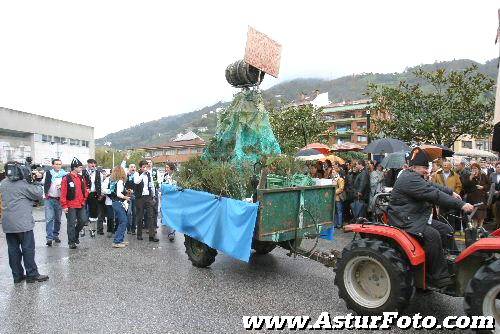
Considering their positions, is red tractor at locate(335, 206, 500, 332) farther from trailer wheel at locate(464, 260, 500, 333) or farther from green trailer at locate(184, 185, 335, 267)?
green trailer at locate(184, 185, 335, 267)

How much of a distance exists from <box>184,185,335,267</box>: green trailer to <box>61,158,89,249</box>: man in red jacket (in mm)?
3028

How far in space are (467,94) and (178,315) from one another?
14.5 metres

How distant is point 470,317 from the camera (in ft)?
12.4

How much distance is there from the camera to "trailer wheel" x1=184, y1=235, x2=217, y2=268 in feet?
22.1

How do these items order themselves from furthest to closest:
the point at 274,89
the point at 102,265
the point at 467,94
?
the point at 274,89 < the point at 467,94 < the point at 102,265

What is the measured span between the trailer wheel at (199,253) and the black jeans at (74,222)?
300 centimetres

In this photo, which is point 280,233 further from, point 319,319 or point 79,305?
point 79,305

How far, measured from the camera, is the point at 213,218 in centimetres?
634

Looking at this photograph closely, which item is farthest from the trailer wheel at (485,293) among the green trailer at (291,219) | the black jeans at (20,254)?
the black jeans at (20,254)

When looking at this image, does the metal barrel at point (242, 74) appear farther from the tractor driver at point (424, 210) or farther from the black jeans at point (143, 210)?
the tractor driver at point (424, 210)

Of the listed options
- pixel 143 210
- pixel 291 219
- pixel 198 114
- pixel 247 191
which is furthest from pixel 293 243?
pixel 198 114

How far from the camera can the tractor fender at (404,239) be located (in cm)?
434

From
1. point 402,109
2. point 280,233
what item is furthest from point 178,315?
point 402,109

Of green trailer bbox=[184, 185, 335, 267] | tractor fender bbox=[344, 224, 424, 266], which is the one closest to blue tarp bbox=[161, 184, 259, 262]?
green trailer bbox=[184, 185, 335, 267]
